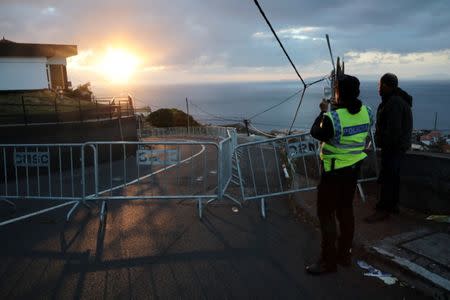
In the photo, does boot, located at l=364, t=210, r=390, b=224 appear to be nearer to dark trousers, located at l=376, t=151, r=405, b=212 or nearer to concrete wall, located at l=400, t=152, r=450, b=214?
dark trousers, located at l=376, t=151, r=405, b=212

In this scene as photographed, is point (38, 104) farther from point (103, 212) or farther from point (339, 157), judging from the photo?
point (339, 157)

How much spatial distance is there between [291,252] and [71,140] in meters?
11.3

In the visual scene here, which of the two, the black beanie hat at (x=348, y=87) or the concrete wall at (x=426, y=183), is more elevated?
the black beanie hat at (x=348, y=87)

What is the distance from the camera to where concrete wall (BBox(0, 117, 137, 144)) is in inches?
462

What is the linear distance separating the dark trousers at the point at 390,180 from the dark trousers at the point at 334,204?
1664 mm

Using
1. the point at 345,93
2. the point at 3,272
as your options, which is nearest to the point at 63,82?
the point at 3,272

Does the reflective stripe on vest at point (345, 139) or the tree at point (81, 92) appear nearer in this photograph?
the reflective stripe on vest at point (345, 139)

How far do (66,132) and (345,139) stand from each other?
39.6 ft

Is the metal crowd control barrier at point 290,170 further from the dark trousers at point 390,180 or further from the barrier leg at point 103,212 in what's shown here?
the barrier leg at point 103,212

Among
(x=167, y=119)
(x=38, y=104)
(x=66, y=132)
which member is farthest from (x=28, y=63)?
(x=167, y=119)

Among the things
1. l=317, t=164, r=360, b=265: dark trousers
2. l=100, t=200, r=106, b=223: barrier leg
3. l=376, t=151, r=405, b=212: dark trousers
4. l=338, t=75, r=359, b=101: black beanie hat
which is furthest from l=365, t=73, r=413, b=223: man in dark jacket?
l=100, t=200, r=106, b=223: barrier leg

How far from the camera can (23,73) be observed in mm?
23703

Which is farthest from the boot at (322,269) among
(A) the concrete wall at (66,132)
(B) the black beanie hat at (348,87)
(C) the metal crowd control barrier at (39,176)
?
(A) the concrete wall at (66,132)

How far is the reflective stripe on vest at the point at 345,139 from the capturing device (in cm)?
378
